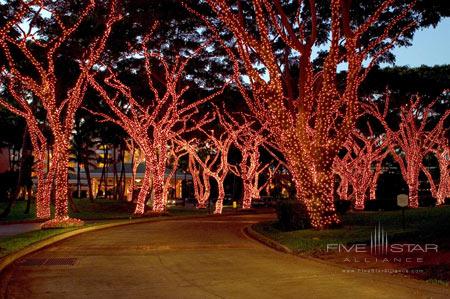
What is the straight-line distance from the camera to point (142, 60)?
120 ft

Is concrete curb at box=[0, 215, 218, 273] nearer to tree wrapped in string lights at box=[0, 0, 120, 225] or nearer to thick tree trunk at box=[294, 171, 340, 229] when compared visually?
tree wrapped in string lights at box=[0, 0, 120, 225]

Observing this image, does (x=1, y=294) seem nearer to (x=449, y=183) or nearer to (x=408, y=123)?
(x=408, y=123)

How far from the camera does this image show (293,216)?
2277 centimetres

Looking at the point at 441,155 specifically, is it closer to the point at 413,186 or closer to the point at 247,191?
the point at 413,186

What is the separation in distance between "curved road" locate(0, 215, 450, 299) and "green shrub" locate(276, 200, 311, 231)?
458 cm

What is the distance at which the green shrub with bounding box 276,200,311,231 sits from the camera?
73.3 ft

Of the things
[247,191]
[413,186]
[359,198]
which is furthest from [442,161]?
[247,191]

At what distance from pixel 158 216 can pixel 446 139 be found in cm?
2307

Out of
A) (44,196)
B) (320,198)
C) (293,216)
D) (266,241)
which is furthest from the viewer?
(44,196)

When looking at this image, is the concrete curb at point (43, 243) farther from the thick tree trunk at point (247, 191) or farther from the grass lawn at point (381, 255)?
the thick tree trunk at point (247, 191)

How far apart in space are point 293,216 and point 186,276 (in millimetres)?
11244

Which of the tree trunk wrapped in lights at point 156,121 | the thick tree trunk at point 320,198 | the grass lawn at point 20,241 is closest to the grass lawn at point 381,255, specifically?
the thick tree trunk at point 320,198

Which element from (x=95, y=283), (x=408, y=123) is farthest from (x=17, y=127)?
(x=95, y=283)

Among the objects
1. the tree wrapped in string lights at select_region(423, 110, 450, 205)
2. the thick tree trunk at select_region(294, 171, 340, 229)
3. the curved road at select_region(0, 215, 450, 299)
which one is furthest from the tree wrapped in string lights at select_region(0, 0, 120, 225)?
the tree wrapped in string lights at select_region(423, 110, 450, 205)
